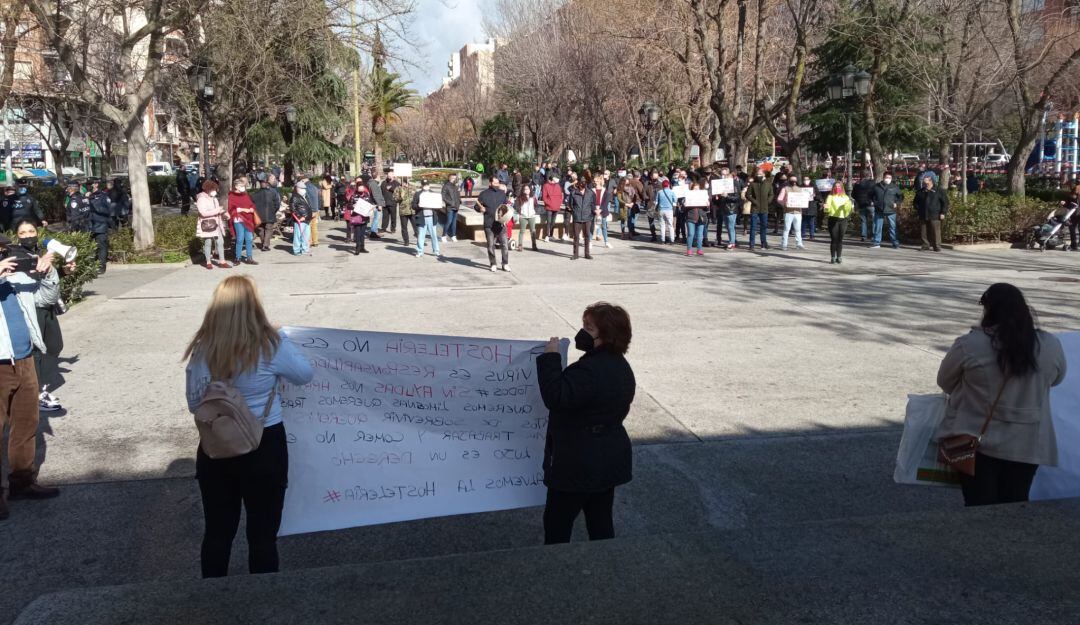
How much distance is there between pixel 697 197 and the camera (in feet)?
62.3

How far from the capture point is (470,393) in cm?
485

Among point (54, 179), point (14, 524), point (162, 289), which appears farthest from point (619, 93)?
point (14, 524)

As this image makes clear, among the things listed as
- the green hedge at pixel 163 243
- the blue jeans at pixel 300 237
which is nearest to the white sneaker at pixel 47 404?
the green hedge at pixel 163 243

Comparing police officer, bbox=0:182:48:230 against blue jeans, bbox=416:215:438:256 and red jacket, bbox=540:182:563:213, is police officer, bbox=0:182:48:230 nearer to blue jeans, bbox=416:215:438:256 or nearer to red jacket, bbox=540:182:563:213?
blue jeans, bbox=416:215:438:256

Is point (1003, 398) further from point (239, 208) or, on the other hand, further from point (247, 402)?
point (239, 208)

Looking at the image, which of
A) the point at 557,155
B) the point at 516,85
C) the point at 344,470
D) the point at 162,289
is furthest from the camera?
the point at 557,155

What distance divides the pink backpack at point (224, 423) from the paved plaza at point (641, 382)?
3.24 feet

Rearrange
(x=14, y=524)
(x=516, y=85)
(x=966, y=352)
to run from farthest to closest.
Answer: (x=516, y=85), (x=14, y=524), (x=966, y=352)

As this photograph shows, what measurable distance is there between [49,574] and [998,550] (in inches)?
176

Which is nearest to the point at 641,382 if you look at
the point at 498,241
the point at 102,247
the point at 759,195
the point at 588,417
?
the point at 588,417

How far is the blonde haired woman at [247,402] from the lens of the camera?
12.8 ft

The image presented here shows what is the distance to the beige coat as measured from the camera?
14.1 ft

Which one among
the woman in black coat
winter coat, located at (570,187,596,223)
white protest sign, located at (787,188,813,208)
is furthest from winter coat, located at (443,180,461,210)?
the woman in black coat

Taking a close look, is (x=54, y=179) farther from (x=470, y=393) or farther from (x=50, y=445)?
(x=470, y=393)
